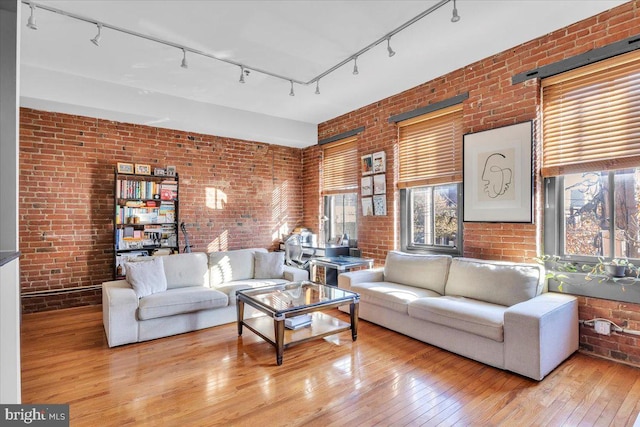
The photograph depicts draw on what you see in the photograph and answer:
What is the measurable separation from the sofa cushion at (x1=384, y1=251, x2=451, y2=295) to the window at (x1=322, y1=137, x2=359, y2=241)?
4.51 feet

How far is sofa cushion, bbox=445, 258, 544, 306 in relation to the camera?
291 centimetres

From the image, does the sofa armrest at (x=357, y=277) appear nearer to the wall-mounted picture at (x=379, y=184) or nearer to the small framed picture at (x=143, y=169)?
the wall-mounted picture at (x=379, y=184)

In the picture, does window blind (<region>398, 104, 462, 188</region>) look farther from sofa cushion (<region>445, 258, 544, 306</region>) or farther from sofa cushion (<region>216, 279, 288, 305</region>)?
sofa cushion (<region>216, 279, 288, 305</region>)

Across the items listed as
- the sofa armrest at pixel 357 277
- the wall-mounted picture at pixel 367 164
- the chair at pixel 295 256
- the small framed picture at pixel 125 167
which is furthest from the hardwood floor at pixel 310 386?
the wall-mounted picture at pixel 367 164

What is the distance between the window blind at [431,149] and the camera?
390 cm

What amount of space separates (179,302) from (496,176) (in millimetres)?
3609

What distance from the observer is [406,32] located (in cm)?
297

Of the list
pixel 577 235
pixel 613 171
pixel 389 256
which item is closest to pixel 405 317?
pixel 389 256

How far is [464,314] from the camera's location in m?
2.78

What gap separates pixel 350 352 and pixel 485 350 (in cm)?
115

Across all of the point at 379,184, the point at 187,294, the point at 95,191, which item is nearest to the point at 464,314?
the point at 379,184

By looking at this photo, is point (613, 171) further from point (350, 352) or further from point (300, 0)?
point (300, 0)

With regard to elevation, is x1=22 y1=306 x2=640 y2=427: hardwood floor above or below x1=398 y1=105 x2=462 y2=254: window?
below

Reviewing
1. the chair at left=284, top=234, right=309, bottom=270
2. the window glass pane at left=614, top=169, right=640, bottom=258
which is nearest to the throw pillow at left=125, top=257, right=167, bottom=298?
the chair at left=284, top=234, right=309, bottom=270
